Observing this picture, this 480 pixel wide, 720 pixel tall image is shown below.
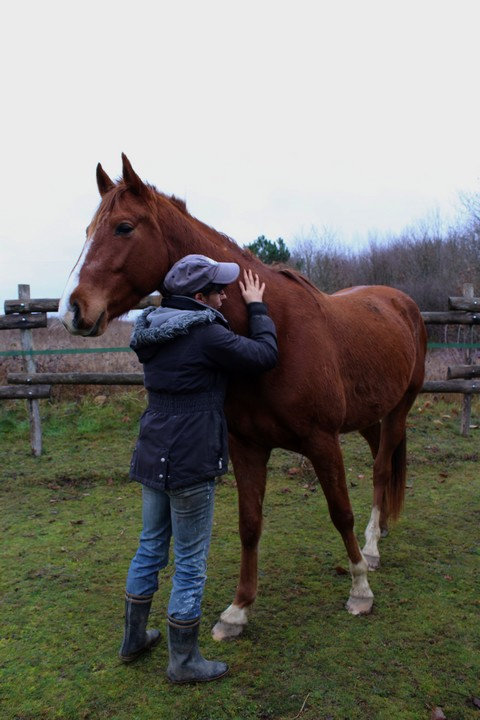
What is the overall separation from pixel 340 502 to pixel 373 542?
3.64 ft

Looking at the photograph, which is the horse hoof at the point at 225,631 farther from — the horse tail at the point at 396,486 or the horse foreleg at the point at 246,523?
the horse tail at the point at 396,486

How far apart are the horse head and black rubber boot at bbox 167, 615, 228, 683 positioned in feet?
4.53

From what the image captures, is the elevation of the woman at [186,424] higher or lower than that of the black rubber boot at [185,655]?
higher

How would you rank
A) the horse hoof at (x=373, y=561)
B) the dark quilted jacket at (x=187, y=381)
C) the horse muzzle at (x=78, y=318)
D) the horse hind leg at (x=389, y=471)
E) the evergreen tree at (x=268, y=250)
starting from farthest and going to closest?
the evergreen tree at (x=268, y=250)
the horse hind leg at (x=389, y=471)
the horse hoof at (x=373, y=561)
the dark quilted jacket at (x=187, y=381)
the horse muzzle at (x=78, y=318)

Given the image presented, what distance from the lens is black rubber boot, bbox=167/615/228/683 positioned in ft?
8.04

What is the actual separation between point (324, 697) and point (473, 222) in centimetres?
2440

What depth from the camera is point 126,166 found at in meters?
2.40

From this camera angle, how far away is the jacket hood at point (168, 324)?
7.52 feet

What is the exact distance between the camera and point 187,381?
2.37 m

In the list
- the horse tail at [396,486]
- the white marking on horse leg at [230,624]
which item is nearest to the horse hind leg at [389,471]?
the horse tail at [396,486]

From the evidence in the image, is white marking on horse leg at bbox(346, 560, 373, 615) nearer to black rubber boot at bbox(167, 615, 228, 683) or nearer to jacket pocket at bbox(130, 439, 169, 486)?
black rubber boot at bbox(167, 615, 228, 683)

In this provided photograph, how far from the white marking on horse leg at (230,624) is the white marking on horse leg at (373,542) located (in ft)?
3.85

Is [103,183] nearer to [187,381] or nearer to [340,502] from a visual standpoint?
[187,381]

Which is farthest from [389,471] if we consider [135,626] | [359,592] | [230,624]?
[135,626]
